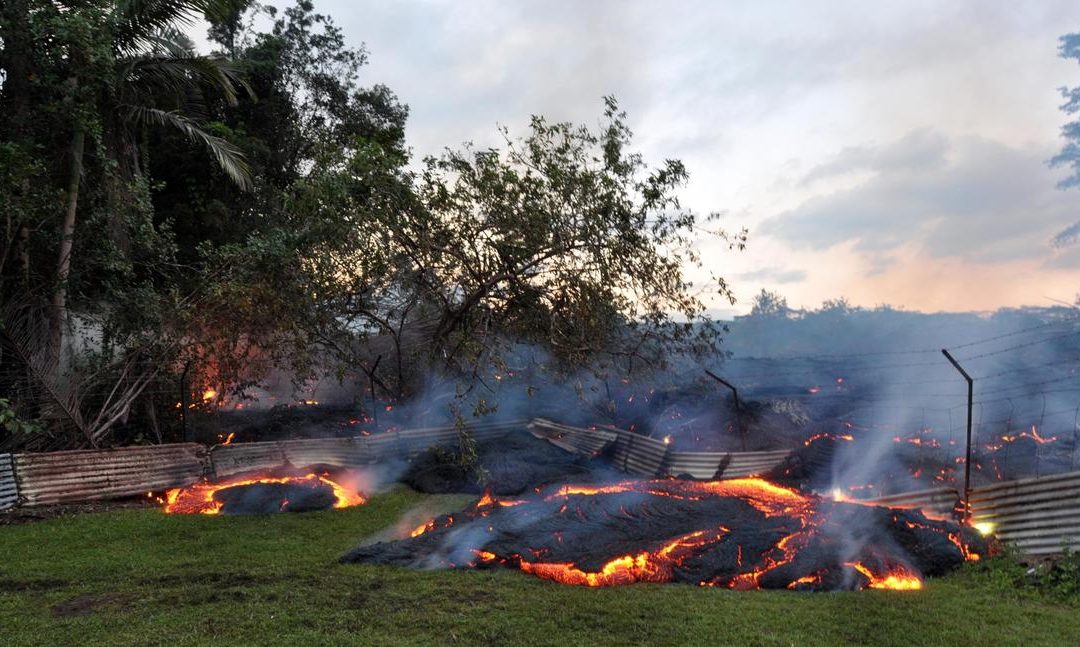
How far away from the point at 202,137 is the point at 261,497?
7.89 meters

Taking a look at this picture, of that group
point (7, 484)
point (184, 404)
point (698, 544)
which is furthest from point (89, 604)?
point (184, 404)

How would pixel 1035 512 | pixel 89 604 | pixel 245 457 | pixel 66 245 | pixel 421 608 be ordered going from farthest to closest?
pixel 245 457
pixel 66 245
pixel 1035 512
pixel 89 604
pixel 421 608

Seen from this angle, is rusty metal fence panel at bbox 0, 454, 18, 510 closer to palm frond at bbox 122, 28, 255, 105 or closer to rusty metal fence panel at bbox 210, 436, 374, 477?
rusty metal fence panel at bbox 210, 436, 374, 477

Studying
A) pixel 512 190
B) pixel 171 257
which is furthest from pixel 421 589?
pixel 171 257

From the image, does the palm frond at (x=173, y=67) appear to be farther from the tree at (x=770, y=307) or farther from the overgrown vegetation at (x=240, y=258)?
the tree at (x=770, y=307)

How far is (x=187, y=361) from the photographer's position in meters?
14.0

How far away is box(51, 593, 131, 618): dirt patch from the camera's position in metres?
6.67

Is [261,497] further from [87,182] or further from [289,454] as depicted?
[87,182]

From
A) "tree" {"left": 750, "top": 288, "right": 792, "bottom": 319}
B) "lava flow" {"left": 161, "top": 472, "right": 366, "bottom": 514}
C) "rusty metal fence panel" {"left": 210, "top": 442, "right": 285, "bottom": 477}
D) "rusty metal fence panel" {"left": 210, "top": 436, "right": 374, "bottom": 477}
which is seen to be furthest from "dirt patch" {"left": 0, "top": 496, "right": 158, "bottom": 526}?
"tree" {"left": 750, "top": 288, "right": 792, "bottom": 319}

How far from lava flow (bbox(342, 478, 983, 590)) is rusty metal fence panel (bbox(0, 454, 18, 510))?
6.29 m

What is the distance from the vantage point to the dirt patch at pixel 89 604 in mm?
6672

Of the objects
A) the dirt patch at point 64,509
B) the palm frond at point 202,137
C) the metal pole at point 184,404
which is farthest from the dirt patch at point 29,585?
the palm frond at point 202,137

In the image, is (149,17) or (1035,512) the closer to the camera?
(1035,512)

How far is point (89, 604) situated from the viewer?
6934mm
